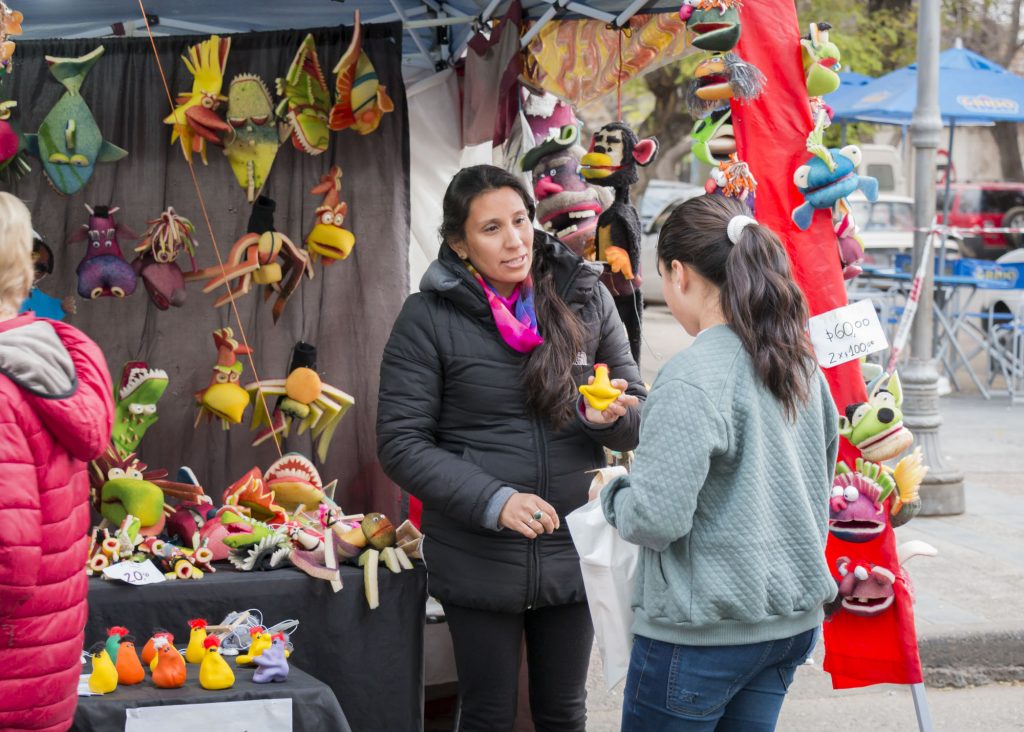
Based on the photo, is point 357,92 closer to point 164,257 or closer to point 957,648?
point 164,257

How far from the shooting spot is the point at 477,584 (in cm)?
263

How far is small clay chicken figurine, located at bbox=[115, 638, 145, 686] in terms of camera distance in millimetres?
2707

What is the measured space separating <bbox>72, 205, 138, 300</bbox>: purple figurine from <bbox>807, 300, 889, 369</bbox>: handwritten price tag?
87.0 inches

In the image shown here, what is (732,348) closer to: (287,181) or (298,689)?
(298,689)

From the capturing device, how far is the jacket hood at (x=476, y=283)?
106 inches

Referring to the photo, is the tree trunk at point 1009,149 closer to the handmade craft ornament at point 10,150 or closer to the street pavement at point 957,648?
the street pavement at point 957,648

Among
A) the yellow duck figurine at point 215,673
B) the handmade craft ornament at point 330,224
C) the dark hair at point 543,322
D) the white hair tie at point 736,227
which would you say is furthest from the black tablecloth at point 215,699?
the handmade craft ornament at point 330,224

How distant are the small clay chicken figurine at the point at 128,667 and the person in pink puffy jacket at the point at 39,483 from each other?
18.9 inches

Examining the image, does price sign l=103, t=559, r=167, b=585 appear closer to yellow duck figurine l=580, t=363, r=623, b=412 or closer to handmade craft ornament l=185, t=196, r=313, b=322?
handmade craft ornament l=185, t=196, r=313, b=322

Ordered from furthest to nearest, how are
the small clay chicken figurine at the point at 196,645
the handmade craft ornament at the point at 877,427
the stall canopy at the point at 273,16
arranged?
the stall canopy at the point at 273,16 → the handmade craft ornament at the point at 877,427 → the small clay chicken figurine at the point at 196,645

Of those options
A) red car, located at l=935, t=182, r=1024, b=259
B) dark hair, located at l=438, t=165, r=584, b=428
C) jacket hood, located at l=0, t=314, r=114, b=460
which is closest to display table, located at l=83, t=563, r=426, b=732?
dark hair, located at l=438, t=165, r=584, b=428

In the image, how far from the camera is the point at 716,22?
9.80ft

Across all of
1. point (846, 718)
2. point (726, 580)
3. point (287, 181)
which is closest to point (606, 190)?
point (287, 181)

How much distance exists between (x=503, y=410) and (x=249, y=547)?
0.99 m
